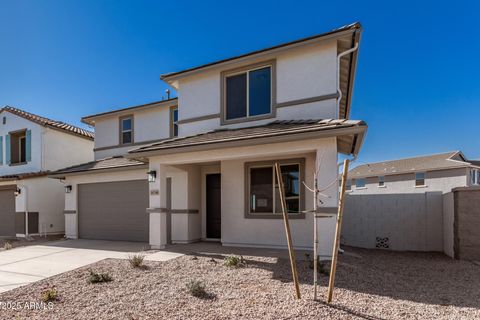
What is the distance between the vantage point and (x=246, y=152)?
7660 millimetres

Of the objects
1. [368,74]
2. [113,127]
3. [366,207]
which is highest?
[368,74]

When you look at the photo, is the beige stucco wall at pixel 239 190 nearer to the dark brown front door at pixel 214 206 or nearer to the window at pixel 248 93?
the dark brown front door at pixel 214 206

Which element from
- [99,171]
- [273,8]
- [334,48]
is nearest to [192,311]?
[334,48]

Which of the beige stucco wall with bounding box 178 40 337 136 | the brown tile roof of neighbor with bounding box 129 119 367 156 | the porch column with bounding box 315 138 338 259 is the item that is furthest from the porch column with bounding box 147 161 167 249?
the porch column with bounding box 315 138 338 259

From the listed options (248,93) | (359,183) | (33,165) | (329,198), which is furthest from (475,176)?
(33,165)

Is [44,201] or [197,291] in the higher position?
[44,201]

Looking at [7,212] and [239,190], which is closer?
[239,190]

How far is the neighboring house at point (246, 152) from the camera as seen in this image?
24.2 ft

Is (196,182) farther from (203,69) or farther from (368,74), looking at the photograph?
(368,74)

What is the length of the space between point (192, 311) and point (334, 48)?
24.8ft

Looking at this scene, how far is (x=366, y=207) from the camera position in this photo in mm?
10047

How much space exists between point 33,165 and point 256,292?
14723mm

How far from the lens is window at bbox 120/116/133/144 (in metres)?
13.7

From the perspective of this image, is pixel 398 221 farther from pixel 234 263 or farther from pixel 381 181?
pixel 381 181
